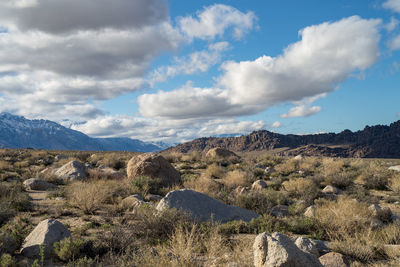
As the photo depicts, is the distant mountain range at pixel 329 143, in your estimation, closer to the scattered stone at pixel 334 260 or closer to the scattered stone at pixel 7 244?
the scattered stone at pixel 7 244

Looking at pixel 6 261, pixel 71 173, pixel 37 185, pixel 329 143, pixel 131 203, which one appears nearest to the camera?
pixel 6 261

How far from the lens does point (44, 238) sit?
5305 mm

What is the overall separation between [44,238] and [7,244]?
2.06ft

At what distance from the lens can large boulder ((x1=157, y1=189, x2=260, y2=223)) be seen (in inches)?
285

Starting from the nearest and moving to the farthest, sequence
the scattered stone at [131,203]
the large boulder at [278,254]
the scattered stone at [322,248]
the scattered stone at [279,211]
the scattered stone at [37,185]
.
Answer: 1. the large boulder at [278,254]
2. the scattered stone at [322,248]
3. the scattered stone at [279,211]
4. the scattered stone at [131,203]
5. the scattered stone at [37,185]

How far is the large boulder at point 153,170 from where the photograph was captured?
44.6ft

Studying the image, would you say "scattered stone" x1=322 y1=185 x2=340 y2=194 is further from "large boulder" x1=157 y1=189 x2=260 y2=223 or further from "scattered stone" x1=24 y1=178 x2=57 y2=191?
"scattered stone" x1=24 y1=178 x2=57 y2=191

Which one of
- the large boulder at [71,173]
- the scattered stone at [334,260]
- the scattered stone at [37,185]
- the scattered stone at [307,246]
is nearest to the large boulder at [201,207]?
the scattered stone at [307,246]

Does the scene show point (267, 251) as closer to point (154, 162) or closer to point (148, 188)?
point (148, 188)

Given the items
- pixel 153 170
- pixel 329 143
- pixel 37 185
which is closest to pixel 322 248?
pixel 153 170

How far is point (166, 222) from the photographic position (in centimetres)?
642

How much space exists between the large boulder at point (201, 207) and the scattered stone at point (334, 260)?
277 centimetres

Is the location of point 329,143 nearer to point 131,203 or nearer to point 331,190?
point 331,190

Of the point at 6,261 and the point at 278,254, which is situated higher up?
the point at 278,254
